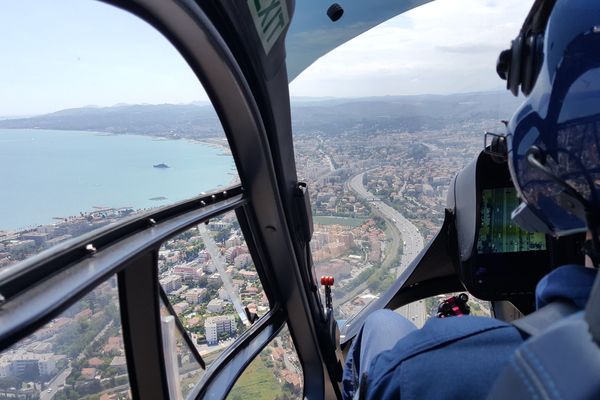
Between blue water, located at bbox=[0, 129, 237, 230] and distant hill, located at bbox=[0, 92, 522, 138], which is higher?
distant hill, located at bbox=[0, 92, 522, 138]

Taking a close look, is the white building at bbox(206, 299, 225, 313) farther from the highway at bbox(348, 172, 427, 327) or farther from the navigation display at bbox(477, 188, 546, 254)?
the navigation display at bbox(477, 188, 546, 254)

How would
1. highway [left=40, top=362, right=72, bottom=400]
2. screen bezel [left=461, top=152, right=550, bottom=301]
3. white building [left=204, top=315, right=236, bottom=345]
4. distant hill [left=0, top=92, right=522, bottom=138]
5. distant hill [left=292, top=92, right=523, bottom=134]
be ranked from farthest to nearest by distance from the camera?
distant hill [left=292, top=92, right=523, bottom=134] < screen bezel [left=461, top=152, right=550, bottom=301] < white building [left=204, top=315, right=236, bottom=345] < distant hill [left=0, top=92, right=522, bottom=138] < highway [left=40, top=362, right=72, bottom=400]

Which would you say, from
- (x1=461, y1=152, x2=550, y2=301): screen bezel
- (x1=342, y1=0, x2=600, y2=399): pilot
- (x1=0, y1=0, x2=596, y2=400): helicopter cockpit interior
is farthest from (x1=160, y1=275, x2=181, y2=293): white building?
(x1=461, y1=152, x2=550, y2=301): screen bezel

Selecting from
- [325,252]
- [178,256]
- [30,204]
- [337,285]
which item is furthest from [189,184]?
[337,285]

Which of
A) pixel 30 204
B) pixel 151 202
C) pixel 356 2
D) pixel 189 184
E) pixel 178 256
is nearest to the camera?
pixel 30 204

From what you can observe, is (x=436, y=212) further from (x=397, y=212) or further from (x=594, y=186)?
(x=594, y=186)

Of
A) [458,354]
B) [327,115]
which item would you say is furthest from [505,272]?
[458,354]

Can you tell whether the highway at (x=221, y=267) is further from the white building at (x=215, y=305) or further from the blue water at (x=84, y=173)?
the blue water at (x=84, y=173)
